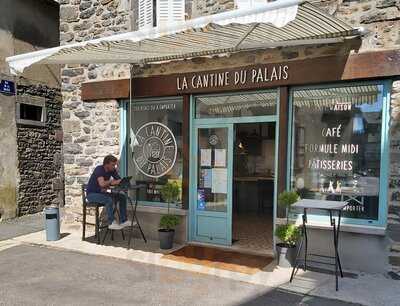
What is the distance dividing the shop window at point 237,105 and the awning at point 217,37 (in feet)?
2.37

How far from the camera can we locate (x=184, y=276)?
5055 millimetres

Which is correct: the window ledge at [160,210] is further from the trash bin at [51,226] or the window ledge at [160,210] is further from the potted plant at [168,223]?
the trash bin at [51,226]

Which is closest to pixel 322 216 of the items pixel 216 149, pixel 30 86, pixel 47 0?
pixel 216 149

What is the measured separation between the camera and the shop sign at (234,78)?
571 cm

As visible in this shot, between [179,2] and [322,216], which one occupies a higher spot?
[179,2]

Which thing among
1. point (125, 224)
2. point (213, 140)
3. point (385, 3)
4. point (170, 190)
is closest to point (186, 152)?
point (213, 140)

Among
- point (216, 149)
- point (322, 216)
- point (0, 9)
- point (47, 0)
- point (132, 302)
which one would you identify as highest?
point (47, 0)

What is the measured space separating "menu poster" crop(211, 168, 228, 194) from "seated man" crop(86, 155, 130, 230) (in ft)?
5.02

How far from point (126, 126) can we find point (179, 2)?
7.85ft

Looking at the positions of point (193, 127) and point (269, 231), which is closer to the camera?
point (193, 127)

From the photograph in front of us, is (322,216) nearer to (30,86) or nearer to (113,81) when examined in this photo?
(113,81)

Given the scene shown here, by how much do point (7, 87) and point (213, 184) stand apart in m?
5.85

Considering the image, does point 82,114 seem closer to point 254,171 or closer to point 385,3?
point 254,171

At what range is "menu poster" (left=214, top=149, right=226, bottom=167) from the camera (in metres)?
6.42
